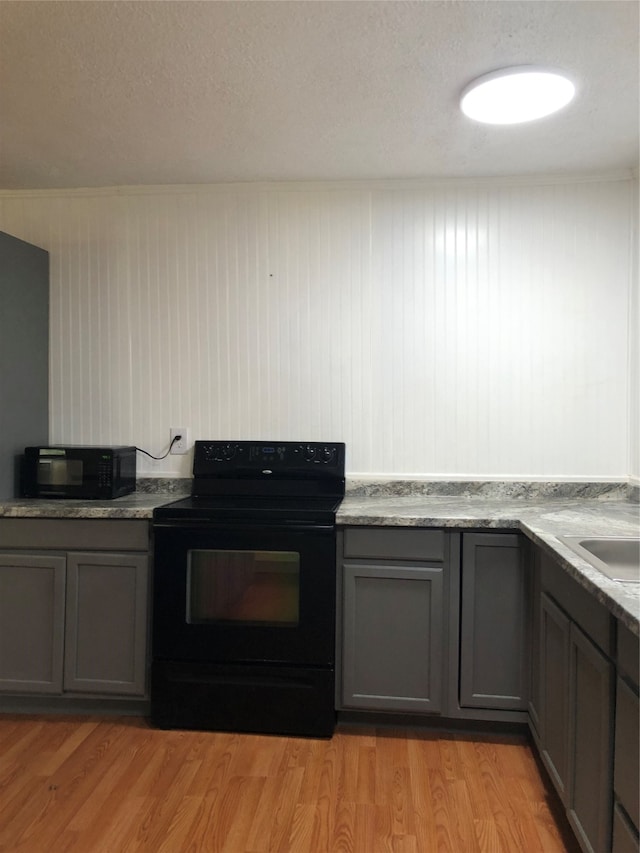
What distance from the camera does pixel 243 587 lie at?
224 cm

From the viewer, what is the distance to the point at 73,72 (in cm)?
182

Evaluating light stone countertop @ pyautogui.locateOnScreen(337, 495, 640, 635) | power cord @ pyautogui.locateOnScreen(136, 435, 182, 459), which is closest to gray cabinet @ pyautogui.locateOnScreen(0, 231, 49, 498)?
power cord @ pyautogui.locateOnScreen(136, 435, 182, 459)

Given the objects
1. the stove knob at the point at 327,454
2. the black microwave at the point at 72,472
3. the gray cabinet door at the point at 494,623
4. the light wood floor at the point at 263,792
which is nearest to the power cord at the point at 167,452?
the black microwave at the point at 72,472

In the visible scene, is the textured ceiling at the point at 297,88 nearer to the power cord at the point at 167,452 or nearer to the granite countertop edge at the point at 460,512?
the power cord at the point at 167,452

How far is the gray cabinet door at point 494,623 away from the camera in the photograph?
84.8 inches

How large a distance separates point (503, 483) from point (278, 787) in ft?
5.08

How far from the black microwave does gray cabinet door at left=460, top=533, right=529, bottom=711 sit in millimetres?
1524

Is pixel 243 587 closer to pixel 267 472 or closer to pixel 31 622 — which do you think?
pixel 267 472

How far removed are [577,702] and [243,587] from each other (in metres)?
1.22

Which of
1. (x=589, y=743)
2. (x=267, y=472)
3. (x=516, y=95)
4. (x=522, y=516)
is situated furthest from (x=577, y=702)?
(x=516, y=95)

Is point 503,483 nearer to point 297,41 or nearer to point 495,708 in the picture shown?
point 495,708

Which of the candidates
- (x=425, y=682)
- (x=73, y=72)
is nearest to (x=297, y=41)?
(x=73, y=72)

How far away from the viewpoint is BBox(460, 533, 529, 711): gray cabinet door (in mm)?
2154

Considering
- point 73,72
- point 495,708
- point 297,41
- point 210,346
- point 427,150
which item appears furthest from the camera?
point 210,346
